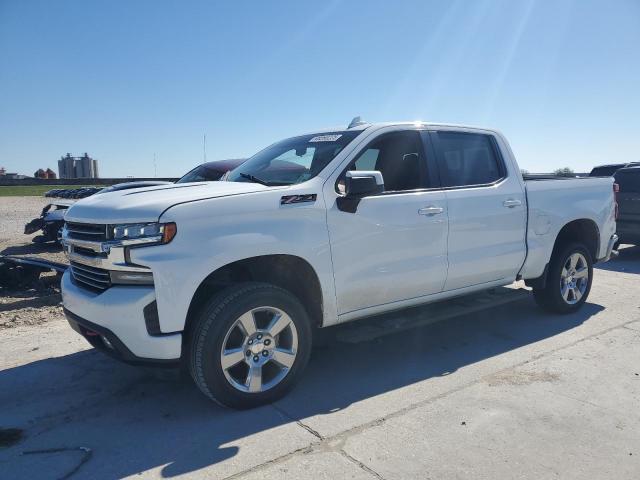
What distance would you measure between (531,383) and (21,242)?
37.4ft

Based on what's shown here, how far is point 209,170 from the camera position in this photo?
380 inches

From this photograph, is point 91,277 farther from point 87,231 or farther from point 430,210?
point 430,210

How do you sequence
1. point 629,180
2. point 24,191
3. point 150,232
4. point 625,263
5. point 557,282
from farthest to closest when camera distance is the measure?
point 24,191 < point 629,180 < point 625,263 < point 557,282 < point 150,232

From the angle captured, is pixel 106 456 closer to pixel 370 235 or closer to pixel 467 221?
pixel 370 235

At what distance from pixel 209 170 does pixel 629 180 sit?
7929 mm

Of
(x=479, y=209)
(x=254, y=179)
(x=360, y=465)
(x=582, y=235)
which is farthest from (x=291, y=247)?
(x=582, y=235)

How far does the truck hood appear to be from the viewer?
3.15 m

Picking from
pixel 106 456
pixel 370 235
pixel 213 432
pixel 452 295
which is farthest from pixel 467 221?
pixel 106 456

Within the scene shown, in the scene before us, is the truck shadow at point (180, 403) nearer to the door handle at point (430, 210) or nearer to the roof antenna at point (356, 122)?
the door handle at point (430, 210)

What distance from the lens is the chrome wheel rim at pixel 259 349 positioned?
3373 millimetres

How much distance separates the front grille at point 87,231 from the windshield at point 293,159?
4.24 feet

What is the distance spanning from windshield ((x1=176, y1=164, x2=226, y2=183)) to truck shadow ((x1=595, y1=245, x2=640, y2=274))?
698 cm

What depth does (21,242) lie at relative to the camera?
11594 millimetres

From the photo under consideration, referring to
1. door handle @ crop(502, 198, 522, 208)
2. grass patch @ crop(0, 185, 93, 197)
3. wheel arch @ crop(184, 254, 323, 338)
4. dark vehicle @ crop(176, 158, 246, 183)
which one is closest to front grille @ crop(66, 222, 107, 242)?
wheel arch @ crop(184, 254, 323, 338)
